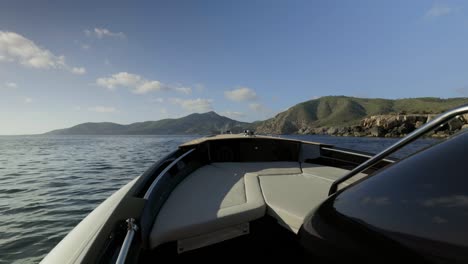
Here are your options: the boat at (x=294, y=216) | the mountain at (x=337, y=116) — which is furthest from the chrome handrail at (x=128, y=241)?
the mountain at (x=337, y=116)

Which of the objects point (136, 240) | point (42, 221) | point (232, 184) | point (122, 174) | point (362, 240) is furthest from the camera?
point (122, 174)

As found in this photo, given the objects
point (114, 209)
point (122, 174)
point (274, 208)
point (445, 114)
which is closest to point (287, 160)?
point (274, 208)

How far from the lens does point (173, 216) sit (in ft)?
7.43

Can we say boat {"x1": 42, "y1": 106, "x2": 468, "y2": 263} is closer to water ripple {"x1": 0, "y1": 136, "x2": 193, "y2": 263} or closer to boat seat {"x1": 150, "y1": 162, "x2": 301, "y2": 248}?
boat seat {"x1": 150, "y1": 162, "x2": 301, "y2": 248}

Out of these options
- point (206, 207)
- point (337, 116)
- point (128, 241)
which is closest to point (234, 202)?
point (206, 207)

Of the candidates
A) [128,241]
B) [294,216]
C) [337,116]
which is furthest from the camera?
[337,116]

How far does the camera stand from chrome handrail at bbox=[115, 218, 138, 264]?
54.5 inches

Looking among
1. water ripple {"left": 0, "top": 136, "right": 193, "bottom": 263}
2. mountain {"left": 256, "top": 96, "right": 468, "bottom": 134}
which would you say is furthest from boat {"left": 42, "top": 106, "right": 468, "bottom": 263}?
mountain {"left": 256, "top": 96, "right": 468, "bottom": 134}

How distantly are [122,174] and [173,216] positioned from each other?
9936mm

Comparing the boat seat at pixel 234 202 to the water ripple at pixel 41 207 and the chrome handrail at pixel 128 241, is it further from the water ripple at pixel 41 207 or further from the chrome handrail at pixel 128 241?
the water ripple at pixel 41 207

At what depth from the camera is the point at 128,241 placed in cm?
156

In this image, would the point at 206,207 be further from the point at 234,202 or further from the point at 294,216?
the point at 294,216

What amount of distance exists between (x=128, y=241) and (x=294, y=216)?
1.37 metres

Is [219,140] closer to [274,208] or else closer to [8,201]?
[274,208]
